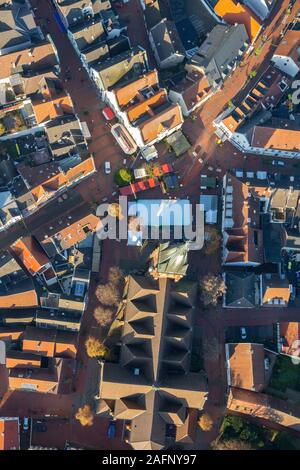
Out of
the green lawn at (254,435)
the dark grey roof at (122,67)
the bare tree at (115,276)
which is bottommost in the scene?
the green lawn at (254,435)

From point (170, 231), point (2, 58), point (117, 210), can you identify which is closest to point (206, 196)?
point (170, 231)

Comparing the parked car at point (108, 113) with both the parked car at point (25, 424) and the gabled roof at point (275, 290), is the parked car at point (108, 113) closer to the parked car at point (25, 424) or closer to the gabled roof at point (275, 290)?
the gabled roof at point (275, 290)

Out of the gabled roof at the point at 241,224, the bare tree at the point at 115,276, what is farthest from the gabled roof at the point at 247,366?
the bare tree at the point at 115,276

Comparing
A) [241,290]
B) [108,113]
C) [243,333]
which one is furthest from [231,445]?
[108,113]

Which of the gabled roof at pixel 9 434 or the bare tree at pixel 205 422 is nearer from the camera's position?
the gabled roof at pixel 9 434

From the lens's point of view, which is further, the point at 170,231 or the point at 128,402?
the point at 170,231
